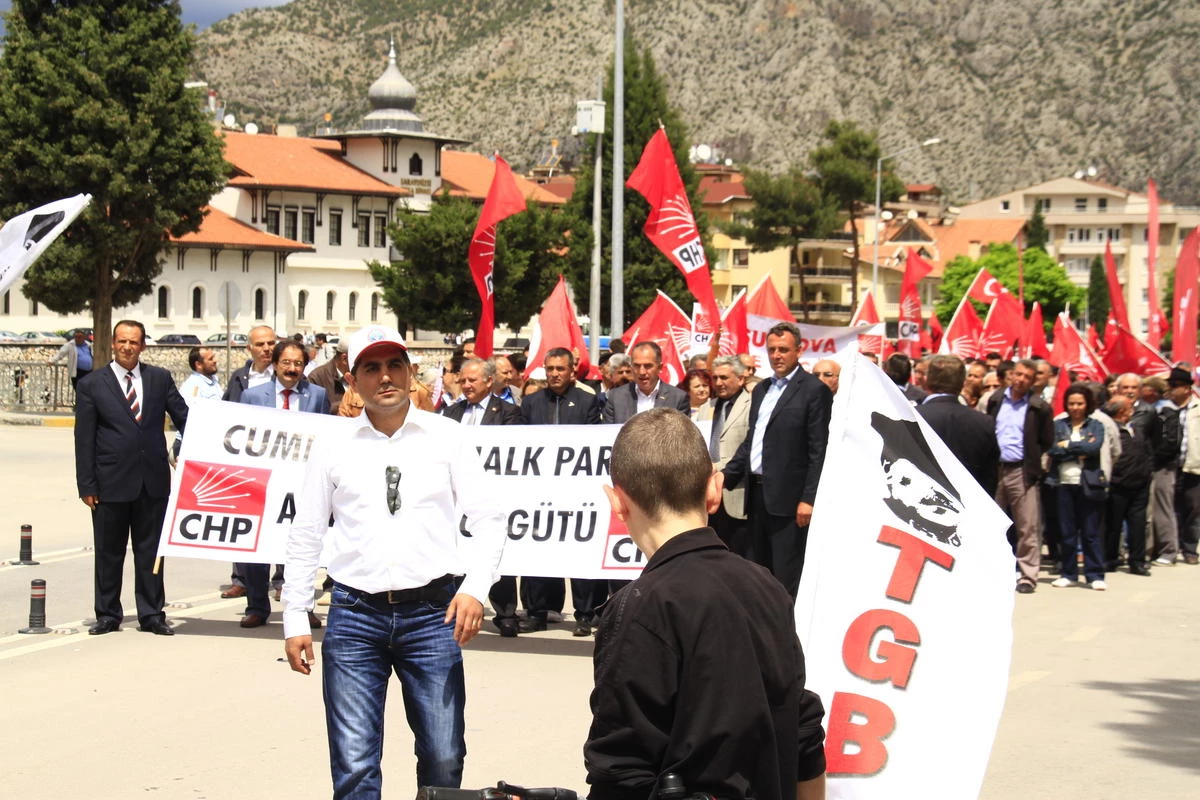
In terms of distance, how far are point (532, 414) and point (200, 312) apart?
2946 inches

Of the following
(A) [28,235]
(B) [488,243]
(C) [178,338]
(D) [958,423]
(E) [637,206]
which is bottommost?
(D) [958,423]

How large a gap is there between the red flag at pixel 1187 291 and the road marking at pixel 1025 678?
40.4 ft

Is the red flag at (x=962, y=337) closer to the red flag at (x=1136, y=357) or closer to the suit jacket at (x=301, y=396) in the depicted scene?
the red flag at (x=1136, y=357)

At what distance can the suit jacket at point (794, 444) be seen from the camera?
32.6 feet

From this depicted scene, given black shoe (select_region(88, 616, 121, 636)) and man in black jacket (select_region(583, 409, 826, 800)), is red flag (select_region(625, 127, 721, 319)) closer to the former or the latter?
black shoe (select_region(88, 616, 121, 636))

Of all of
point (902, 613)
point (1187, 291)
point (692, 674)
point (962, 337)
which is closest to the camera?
point (692, 674)

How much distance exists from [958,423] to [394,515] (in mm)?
7414

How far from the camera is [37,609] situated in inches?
427

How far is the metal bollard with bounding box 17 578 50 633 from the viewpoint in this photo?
10758 millimetres

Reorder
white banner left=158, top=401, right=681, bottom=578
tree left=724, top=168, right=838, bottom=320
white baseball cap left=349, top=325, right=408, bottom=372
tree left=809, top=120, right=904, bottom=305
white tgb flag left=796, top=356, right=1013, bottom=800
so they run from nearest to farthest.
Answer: white tgb flag left=796, top=356, right=1013, bottom=800, white baseball cap left=349, top=325, right=408, bottom=372, white banner left=158, top=401, right=681, bottom=578, tree left=724, top=168, right=838, bottom=320, tree left=809, top=120, right=904, bottom=305

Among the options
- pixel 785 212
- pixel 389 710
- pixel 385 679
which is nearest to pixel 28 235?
pixel 389 710

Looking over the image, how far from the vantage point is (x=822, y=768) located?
11.8 ft

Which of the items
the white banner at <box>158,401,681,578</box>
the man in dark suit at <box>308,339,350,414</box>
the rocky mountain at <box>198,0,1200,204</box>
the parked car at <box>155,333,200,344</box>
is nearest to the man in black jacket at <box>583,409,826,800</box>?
the white banner at <box>158,401,681,578</box>

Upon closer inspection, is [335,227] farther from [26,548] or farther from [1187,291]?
[26,548]
